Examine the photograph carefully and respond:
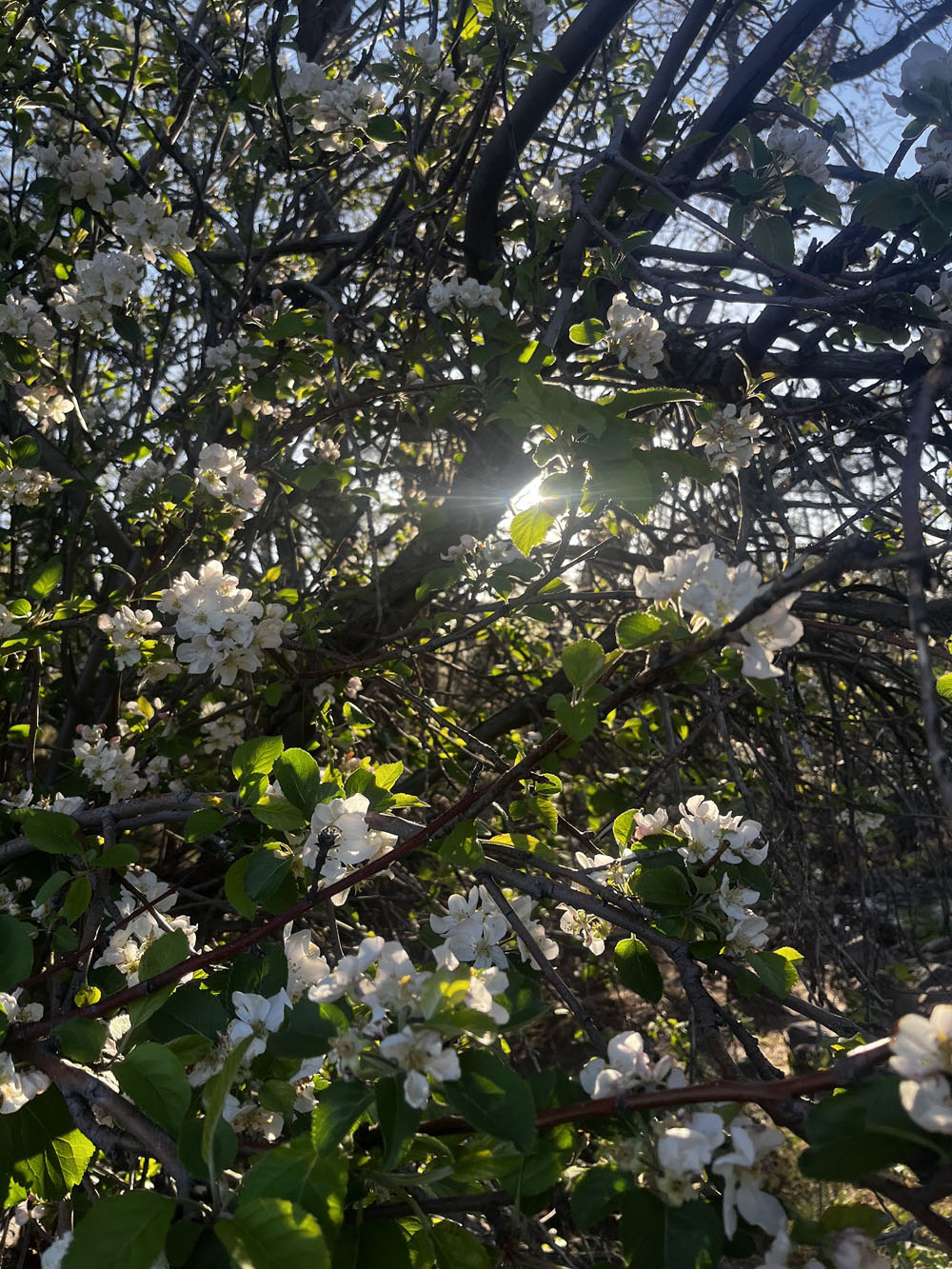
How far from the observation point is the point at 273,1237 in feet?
2.21

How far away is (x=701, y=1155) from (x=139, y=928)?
101 cm

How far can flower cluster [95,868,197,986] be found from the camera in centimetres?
136

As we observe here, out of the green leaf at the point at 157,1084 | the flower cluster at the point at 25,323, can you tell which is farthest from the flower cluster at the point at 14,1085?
the flower cluster at the point at 25,323

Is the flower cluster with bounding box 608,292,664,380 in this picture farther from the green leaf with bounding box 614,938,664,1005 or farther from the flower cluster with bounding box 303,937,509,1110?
the flower cluster with bounding box 303,937,509,1110

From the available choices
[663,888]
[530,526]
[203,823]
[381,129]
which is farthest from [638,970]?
[381,129]

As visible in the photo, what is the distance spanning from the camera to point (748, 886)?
3.90 ft

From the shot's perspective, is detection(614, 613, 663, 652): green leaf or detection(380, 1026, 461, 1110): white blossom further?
detection(614, 613, 663, 652): green leaf

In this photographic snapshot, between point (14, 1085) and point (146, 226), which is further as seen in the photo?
point (146, 226)

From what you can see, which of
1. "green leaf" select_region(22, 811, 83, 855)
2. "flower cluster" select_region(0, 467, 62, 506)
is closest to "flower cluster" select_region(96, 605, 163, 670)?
"flower cluster" select_region(0, 467, 62, 506)

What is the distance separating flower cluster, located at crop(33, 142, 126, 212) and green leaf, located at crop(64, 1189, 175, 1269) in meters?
2.49

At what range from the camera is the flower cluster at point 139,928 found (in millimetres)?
1357

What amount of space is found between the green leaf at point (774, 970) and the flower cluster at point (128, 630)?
4.71 ft

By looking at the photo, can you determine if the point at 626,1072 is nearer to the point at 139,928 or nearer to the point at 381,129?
the point at 139,928

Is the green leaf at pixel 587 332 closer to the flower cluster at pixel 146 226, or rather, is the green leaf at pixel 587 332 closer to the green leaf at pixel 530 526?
the green leaf at pixel 530 526
